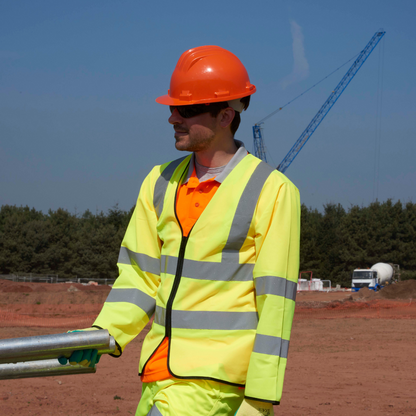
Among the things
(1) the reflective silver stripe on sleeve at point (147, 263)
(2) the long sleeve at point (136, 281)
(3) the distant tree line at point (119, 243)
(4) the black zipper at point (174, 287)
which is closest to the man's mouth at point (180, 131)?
(2) the long sleeve at point (136, 281)

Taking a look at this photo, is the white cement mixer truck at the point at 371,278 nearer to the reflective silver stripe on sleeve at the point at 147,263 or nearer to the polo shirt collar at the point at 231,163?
the polo shirt collar at the point at 231,163

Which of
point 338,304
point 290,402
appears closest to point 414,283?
point 338,304

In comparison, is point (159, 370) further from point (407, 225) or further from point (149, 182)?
point (407, 225)

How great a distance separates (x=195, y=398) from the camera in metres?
2.30

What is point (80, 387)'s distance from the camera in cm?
880

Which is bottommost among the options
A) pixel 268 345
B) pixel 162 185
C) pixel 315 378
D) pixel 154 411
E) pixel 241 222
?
pixel 315 378

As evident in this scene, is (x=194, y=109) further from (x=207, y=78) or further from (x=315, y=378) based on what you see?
(x=315, y=378)

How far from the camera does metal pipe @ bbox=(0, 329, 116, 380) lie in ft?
6.64

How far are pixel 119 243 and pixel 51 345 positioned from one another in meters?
56.8

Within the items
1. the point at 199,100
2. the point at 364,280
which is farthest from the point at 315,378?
the point at 364,280

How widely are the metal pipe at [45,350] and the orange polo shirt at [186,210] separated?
0.21m

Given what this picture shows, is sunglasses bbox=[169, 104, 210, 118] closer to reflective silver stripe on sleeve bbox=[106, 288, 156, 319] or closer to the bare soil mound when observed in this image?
reflective silver stripe on sleeve bbox=[106, 288, 156, 319]

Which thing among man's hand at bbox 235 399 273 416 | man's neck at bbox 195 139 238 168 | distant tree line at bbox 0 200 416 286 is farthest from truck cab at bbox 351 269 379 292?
man's hand at bbox 235 399 273 416

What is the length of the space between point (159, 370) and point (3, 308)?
25.4 meters
